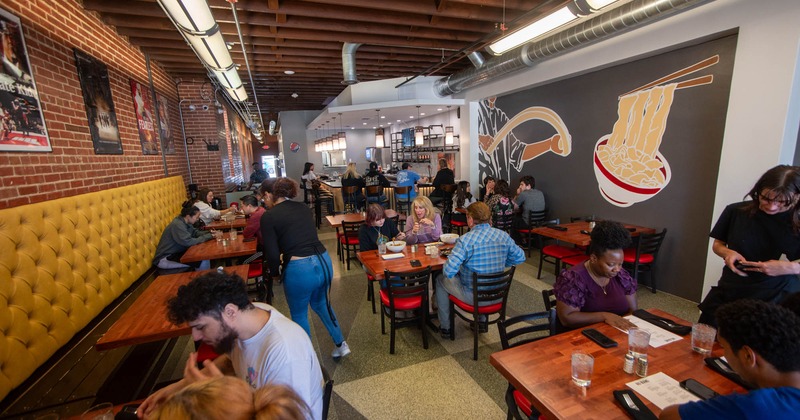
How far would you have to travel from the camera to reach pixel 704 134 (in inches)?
158

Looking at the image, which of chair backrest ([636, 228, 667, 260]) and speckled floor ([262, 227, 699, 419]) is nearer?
speckled floor ([262, 227, 699, 419])

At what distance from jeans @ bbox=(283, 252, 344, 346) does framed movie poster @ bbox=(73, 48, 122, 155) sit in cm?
273

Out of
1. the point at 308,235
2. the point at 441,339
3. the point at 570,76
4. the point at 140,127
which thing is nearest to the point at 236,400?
the point at 308,235

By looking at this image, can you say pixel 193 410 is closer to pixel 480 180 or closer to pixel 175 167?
pixel 175 167

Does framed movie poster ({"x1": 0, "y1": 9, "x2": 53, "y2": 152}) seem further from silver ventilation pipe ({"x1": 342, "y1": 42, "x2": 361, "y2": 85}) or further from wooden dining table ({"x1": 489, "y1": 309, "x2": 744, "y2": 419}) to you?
silver ventilation pipe ({"x1": 342, "y1": 42, "x2": 361, "y2": 85})

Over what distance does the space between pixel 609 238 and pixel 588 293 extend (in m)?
0.39

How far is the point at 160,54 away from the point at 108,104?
7.87ft

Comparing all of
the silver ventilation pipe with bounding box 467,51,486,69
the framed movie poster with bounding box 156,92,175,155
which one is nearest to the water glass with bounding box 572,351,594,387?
the silver ventilation pipe with bounding box 467,51,486,69

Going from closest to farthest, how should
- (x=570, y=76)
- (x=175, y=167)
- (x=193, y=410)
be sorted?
(x=193, y=410) < (x=570, y=76) < (x=175, y=167)

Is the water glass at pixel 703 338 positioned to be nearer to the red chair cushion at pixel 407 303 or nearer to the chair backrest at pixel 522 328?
the chair backrest at pixel 522 328

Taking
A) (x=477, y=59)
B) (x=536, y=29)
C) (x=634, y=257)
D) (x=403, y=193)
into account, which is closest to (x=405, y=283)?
(x=536, y=29)

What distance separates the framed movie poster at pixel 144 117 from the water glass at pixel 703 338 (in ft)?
21.2

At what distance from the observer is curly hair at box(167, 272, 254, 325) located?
144 centimetres

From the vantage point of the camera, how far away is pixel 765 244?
2324 millimetres
